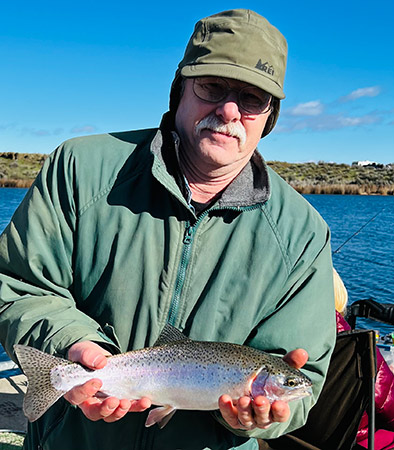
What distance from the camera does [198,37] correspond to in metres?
2.54

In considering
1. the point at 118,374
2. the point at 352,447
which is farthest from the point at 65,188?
the point at 352,447

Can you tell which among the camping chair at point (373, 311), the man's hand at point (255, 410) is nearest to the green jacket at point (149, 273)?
the man's hand at point (255, 410)

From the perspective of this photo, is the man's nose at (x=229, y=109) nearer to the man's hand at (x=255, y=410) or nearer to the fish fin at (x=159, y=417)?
the man's hand at (x=255, y=410)

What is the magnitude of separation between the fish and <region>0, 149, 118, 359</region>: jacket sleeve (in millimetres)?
178

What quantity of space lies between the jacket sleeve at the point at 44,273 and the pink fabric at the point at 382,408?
2.34 meters

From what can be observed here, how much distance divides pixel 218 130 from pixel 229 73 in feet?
0.81

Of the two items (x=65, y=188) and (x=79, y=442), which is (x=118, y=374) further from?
(x=65, y=188)

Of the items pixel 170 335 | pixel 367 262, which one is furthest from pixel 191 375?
pixel 367 262

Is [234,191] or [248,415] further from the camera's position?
[234,191]

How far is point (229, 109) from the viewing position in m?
2.49

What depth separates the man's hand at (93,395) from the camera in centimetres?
216

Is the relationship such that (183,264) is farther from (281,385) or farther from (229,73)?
(229,73)

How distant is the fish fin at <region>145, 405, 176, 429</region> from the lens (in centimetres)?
232

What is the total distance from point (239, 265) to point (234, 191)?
0.34m
